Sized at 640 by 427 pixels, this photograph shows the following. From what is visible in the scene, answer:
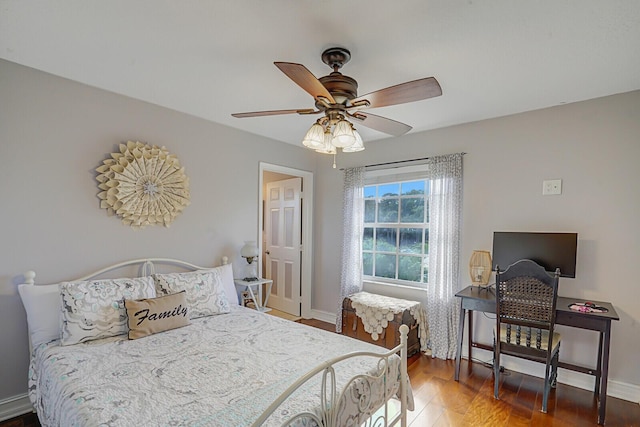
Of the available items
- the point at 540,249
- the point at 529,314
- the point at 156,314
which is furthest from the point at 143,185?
the point at 540,249

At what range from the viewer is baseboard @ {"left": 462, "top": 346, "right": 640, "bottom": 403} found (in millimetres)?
2498

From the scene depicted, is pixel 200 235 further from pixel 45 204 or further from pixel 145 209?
pixel 45 204

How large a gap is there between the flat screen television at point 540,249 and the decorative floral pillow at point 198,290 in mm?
2539

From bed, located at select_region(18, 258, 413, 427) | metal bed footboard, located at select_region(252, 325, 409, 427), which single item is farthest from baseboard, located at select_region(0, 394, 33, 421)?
metal bed footboard, located at select_region(252, 325, 409, 427)

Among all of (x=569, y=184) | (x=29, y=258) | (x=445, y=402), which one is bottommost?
(x=445, y=402)

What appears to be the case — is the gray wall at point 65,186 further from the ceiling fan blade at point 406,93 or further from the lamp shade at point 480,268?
the lamp shade at point 480,268

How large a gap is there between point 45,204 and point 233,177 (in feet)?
5.48

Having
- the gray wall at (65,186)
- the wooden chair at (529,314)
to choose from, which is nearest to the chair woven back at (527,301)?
the wooden chair at (529,314)

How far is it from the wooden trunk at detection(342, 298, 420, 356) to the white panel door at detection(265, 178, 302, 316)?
1086mm

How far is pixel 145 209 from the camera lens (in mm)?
2797

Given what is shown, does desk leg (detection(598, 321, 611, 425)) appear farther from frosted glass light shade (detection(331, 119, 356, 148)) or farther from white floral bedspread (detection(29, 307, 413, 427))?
frosted glass light shade (detection(331, 119, 356, 148))

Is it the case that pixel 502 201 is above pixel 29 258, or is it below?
above

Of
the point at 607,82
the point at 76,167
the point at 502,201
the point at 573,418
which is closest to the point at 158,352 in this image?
the point at 76,167

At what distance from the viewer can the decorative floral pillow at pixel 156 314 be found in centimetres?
217
